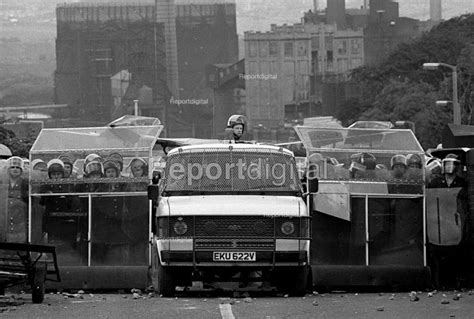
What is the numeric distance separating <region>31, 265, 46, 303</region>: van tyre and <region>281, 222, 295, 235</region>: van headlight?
3.03 metres

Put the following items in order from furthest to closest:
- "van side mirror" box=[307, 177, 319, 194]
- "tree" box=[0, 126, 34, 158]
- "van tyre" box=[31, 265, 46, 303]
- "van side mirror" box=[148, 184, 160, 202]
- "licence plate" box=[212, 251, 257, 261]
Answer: "tree" box=[0, 126, 34, 158]
"van side mirror" box=[307, 177, 319, 194]
"van side mirror" box=[148, 184, 160, 202]
"licence plate" box=[212, 251, 257, 261]
"van tyre" box=[31, 265, 46, 303]

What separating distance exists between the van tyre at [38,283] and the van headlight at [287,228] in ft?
9.95

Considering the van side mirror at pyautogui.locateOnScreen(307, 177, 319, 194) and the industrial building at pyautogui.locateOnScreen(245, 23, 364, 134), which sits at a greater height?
the industrial building at pyautogui.locateOnScreen(245, 23, 364, 134)

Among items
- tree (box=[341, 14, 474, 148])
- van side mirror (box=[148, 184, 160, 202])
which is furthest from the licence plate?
tree (box=[341, 14, 474, 148])

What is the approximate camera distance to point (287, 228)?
1880 centimetres

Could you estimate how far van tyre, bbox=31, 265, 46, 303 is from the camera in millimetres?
18141

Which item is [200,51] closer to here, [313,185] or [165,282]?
[313,185]

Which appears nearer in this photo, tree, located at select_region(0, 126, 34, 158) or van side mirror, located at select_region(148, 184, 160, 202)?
van side mirror, located at select_region(148, 184, 160, 202)

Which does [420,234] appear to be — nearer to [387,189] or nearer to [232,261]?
[387,189]

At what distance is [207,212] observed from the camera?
61.4 ft

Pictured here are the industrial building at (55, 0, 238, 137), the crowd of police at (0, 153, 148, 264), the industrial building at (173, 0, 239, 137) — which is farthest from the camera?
the industrial building at (173, 0, 239, 137)

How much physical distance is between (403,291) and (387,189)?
157 cm

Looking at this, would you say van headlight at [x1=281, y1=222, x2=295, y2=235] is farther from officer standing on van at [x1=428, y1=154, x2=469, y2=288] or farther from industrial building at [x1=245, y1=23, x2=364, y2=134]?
industrial building at [x1=245, y1=23, x2=364, y2=134]

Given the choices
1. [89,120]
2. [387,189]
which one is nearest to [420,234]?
[387,189]
